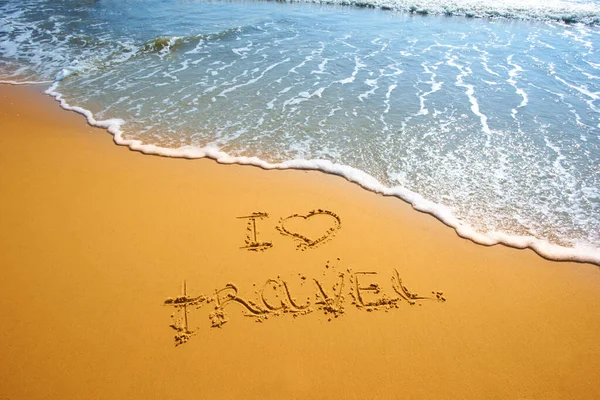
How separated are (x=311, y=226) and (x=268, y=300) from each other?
3.94 feet

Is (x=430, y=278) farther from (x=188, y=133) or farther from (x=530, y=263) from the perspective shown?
(x=188, y=133)

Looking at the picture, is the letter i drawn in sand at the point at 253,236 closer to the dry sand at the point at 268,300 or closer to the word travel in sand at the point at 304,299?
the dry sand at the point at 268,300

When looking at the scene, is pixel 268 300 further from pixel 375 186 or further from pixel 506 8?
pixel 506 8

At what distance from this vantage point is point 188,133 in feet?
20.7

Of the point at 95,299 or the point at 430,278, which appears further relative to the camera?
the point at 430,278

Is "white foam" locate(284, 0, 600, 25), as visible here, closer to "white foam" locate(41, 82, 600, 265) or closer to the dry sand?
"white foam" locate(41, 82, 600, 265)

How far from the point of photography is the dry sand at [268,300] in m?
2.97

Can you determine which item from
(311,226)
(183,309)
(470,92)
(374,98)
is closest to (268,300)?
(183,309)

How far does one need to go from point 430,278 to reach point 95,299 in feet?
11.7

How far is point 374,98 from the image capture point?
744 cm

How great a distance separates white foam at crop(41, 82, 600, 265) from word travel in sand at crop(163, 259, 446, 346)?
3.97ft

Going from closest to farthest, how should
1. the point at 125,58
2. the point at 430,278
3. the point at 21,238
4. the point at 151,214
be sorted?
the point at 430,278 → the point at 21,238 → the point at 151,214 → the point at 125,58

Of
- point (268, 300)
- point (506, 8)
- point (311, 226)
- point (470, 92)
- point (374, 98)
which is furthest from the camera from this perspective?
point (506, 8)

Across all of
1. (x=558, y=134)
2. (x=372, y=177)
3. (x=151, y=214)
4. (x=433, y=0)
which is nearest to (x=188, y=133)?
(x=151, y=214)
